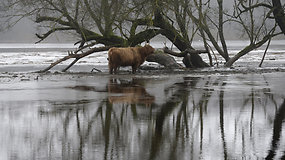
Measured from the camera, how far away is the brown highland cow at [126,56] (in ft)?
69.5

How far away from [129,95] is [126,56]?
8836 mm

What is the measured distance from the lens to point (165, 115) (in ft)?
30.8

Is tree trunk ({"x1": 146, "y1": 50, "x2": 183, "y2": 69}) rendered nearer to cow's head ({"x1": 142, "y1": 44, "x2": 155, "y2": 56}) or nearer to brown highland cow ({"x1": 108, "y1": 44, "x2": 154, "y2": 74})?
cow's head ({"x1": 142, "y1": 44, "x2": 155, "y2": 56})

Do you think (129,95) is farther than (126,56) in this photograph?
No

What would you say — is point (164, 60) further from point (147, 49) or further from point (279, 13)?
point (279, 13)

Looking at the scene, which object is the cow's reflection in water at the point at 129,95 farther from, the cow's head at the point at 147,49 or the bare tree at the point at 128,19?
the bare tree at the point at 128,19

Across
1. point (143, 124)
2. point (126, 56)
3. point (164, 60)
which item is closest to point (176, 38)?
point (164, 60)

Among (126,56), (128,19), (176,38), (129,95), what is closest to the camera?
(129,95)

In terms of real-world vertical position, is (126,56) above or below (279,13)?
below

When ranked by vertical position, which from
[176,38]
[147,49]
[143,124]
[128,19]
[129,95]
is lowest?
[143,124]

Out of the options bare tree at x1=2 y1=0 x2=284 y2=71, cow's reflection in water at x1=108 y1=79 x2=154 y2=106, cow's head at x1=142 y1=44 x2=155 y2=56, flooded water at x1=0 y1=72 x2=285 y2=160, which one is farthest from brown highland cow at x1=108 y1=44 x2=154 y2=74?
flooded water at x1=0 y1=72 x2=285 y2=160

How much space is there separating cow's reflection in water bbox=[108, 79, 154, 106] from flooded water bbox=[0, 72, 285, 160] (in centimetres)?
2

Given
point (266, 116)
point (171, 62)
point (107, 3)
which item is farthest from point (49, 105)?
point (171, 62)

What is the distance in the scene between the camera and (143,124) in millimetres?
8445
